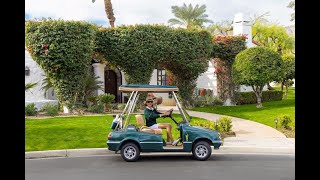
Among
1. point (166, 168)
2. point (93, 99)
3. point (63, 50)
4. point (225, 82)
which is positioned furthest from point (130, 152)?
point (225, 82)

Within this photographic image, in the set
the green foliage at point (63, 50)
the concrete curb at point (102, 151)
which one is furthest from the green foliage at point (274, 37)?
the concrete curb at point (102, 151)

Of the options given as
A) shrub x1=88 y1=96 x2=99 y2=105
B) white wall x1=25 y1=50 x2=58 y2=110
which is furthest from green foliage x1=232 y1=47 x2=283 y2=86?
white wall x1=25 y1=50 x2=58 y2=110

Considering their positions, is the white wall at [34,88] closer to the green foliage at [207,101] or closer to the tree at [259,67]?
the green foliage at [207,101]

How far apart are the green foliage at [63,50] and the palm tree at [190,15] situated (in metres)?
28.3

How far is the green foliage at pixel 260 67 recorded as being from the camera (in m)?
22.7

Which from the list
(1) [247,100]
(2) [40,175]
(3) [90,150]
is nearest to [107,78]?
(1) [247,100]

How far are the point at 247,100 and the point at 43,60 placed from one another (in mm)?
14663

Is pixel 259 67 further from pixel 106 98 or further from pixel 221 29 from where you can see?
pixel 221 29

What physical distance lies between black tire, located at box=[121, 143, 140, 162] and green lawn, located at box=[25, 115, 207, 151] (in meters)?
2.04

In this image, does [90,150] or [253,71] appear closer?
[90,150]

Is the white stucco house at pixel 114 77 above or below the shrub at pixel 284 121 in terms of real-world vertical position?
above

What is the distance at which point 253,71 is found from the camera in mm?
22734

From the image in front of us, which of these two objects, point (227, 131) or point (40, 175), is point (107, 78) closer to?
point (227, 131)

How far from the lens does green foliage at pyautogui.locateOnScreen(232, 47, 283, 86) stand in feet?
74.5
